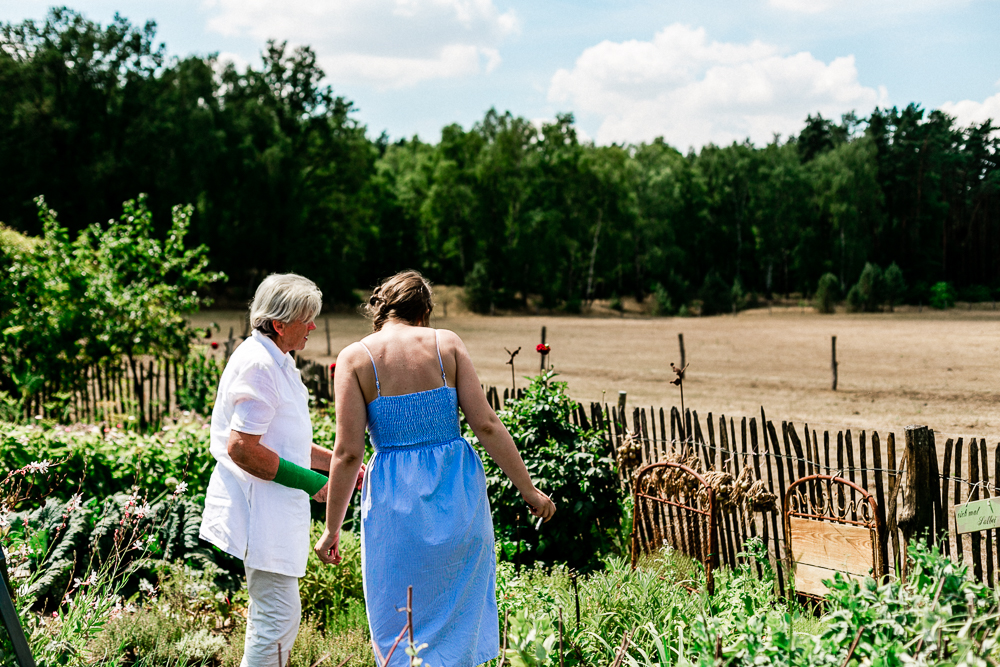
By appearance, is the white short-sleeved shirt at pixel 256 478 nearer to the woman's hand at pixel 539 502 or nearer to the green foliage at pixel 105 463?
the woman's hand at pixel 539 502

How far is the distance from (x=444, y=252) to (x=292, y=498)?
42.7m

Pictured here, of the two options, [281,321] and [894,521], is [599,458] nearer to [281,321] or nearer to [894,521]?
[894,521]

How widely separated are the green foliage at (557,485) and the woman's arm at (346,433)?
1704mm

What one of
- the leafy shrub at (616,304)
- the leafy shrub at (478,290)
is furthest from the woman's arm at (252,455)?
the leafy shrub at (616,304)

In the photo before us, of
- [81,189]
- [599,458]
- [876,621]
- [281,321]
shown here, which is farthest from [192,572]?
[81,189]

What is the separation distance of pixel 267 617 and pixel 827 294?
41.7 meters

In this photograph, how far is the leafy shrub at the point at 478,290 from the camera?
40.5 m

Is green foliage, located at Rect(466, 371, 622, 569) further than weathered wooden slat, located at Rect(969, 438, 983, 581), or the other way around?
green foliage, located at Rect(466, 371, 622, 569)

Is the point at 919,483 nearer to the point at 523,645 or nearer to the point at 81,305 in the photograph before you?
the point at 523,645

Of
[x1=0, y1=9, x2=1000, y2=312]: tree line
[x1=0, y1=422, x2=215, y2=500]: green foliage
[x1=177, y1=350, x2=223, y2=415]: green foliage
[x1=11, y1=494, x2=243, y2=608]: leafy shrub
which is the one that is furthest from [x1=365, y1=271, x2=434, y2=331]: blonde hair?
[x1=0, y1=9, x2=1000, y2=312]: tree line

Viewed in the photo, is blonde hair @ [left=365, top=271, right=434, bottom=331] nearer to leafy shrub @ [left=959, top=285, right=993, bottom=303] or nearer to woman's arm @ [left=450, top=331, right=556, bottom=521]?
woman's arm @ [left=450, top=331, right=556, bottom=521]

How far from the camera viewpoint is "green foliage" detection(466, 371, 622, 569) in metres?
3.96

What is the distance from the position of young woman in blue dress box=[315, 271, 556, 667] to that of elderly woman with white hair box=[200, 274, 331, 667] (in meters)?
0.22

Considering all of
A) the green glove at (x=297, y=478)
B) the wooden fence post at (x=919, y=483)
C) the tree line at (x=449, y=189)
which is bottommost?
the wooden fence post at (x=919, y=483)
